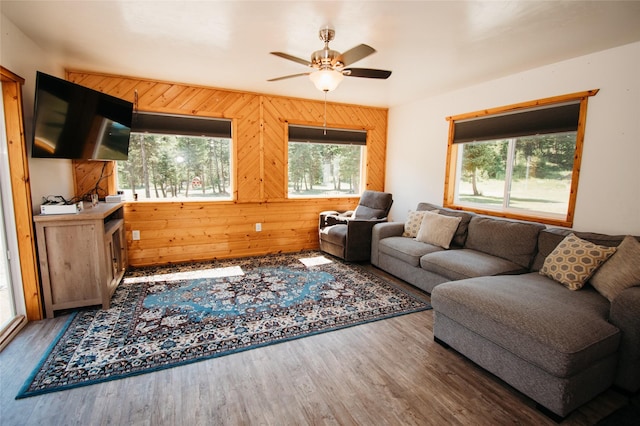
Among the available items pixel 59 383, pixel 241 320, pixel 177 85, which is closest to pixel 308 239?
pixel 241 320

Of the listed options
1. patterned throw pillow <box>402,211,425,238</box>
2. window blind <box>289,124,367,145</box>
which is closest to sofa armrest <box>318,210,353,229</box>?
patterned throw pillow <box>402,211,425,238</box>

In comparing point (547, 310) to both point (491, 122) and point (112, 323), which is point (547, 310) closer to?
point (491, 122)

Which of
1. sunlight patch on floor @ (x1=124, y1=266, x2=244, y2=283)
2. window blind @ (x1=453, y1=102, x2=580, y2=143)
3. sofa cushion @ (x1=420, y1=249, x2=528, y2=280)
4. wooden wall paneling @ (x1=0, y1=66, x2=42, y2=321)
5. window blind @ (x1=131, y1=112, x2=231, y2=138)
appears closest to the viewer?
wooden wall paneling @ (x1=0, y1=66, x2=42, y2=321)

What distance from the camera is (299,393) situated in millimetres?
1911

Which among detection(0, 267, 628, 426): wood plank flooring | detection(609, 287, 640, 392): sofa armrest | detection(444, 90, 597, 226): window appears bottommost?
detection(0, 267, 628, 426): wood plank flooring

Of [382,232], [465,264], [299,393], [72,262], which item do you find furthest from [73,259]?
[465,264]

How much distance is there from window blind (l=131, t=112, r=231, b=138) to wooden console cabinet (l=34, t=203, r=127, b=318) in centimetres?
160

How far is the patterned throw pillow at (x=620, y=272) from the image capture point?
82.8 inches

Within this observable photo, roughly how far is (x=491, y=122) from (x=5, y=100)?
16.1 feet

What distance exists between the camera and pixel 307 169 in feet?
17.3

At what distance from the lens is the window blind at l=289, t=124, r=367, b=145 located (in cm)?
501

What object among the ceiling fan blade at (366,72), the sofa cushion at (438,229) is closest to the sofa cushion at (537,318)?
the sofa cushion at (438,229)

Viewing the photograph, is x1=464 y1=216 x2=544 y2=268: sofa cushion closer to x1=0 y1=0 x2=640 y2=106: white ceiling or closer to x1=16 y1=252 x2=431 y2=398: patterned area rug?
x1=16 y1=252 x2=431 y2=398: patterned area rug

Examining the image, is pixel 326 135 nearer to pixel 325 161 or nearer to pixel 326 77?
pixel 325 161
